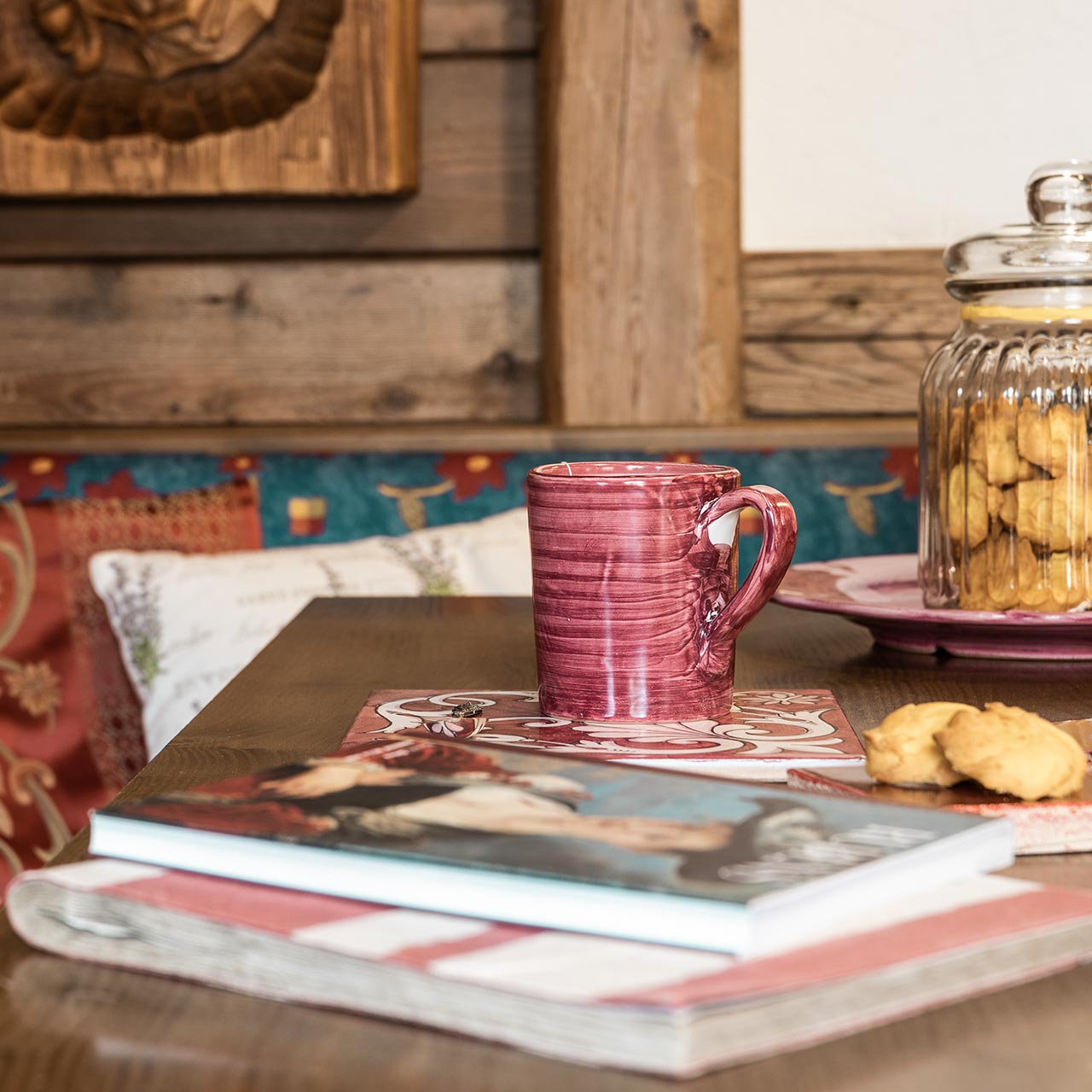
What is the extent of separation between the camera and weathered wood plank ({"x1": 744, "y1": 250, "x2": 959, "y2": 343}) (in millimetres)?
1795

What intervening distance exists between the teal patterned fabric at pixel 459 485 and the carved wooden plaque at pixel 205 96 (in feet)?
1.12

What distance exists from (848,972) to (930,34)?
166 cm

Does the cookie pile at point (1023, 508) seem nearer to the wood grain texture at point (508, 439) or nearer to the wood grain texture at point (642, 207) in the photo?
the wood grain texture at point (508, 439)

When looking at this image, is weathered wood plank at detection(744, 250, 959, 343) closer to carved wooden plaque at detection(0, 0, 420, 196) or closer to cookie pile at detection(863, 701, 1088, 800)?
carved wooden plaque at detection(0, 0, 420, 196)

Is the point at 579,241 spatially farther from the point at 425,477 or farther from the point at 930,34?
the point at 930,34

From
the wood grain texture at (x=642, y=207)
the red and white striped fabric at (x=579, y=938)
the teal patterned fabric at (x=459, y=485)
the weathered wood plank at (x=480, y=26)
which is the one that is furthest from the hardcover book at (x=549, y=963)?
the weathered wood plank at (x=480, y=26)

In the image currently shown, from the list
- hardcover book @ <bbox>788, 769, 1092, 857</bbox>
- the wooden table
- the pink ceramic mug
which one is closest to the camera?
the wooden table

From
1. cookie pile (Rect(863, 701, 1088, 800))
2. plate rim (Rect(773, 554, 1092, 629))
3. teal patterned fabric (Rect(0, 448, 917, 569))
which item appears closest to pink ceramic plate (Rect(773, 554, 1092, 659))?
plate rim (Rect(773, 554, 1092, 629))

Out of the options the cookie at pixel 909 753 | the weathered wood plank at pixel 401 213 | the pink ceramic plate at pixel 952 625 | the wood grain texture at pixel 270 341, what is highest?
the weathered wood plank at pixel 401 213

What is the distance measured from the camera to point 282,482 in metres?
1.59

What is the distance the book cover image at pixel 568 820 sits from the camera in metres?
0.33

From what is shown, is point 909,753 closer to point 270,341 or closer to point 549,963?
point 549,963

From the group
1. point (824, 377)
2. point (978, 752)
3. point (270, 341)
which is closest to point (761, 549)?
point (978, 752)

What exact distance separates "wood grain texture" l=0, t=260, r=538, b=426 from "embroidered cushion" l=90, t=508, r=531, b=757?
0.52 m
